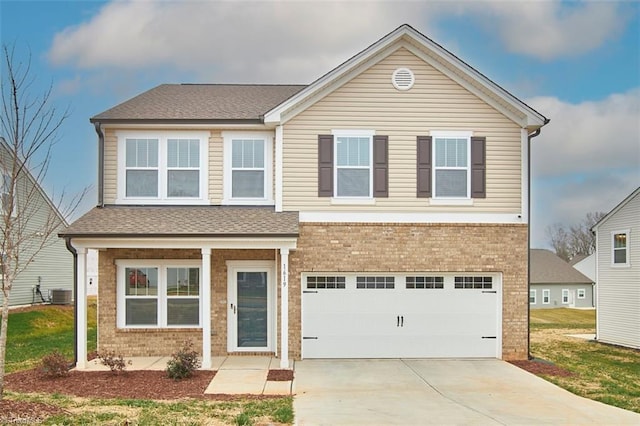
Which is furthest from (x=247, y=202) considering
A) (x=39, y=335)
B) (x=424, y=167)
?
(x=39, y=335)

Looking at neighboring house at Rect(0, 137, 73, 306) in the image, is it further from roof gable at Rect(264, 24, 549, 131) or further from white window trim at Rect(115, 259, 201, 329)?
roof gable at Rect(264, 24, 549, 131)

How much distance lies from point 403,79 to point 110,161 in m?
7.78

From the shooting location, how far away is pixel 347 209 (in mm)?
16406

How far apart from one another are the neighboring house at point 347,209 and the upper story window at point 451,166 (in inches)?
1.4

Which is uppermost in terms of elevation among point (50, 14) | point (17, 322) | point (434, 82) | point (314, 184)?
point (50, 14)

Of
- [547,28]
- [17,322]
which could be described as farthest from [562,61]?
[17,322]

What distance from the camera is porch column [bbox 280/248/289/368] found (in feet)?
49.5

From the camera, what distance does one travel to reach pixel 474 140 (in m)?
16.7

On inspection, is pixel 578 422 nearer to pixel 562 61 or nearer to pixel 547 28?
pixel 547 28

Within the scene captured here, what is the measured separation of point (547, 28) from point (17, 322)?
22.1 meters

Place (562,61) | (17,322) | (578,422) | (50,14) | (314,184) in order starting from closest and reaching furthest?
(578,422) < (314,184) < (50,14) < (562,61) < (17,322)

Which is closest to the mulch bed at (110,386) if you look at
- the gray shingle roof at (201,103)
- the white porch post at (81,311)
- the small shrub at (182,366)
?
the small shrub at (182,366)

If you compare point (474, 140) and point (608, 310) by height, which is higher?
point (474, 140)

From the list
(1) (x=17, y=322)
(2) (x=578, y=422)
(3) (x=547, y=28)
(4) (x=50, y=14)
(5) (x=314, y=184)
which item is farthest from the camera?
(1) (x=17, y=322)
